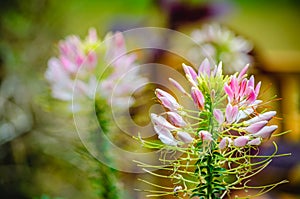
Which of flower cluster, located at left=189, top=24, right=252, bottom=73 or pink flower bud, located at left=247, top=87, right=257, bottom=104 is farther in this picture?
flower cluster, located at left=189, top=24, right=252, bottom=73

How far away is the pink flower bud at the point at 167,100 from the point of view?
1.03ft

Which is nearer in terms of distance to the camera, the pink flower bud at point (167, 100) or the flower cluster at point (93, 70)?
the pink flower bud at point (167, 100)

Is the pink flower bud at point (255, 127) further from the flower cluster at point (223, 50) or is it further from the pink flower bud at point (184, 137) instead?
the flower cluster at point (223, 50)

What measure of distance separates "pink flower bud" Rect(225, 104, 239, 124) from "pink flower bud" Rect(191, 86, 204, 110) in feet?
0.05

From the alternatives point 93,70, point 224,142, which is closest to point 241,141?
point 224,142

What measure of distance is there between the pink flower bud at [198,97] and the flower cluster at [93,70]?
0.20 meters

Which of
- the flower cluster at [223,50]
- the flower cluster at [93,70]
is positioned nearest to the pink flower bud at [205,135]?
the flower cluster at [93,70]

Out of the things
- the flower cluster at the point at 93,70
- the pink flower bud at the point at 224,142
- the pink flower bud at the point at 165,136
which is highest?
the flower cluster at the point at 93,70

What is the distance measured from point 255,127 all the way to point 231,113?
14 millimetres

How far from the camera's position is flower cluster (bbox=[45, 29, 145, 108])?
51 cm

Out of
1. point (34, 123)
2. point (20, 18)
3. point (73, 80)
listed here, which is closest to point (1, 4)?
point (20, 18)

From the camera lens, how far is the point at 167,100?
Answer: 31cm

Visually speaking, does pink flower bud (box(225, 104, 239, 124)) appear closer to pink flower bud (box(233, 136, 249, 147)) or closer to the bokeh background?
pink flower bud (box(233, 136, 249, 147))

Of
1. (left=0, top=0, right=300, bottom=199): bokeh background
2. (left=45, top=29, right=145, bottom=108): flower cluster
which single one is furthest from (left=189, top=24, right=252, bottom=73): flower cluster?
(left=45, top=29, right=145, bottom=108): flower cluster
